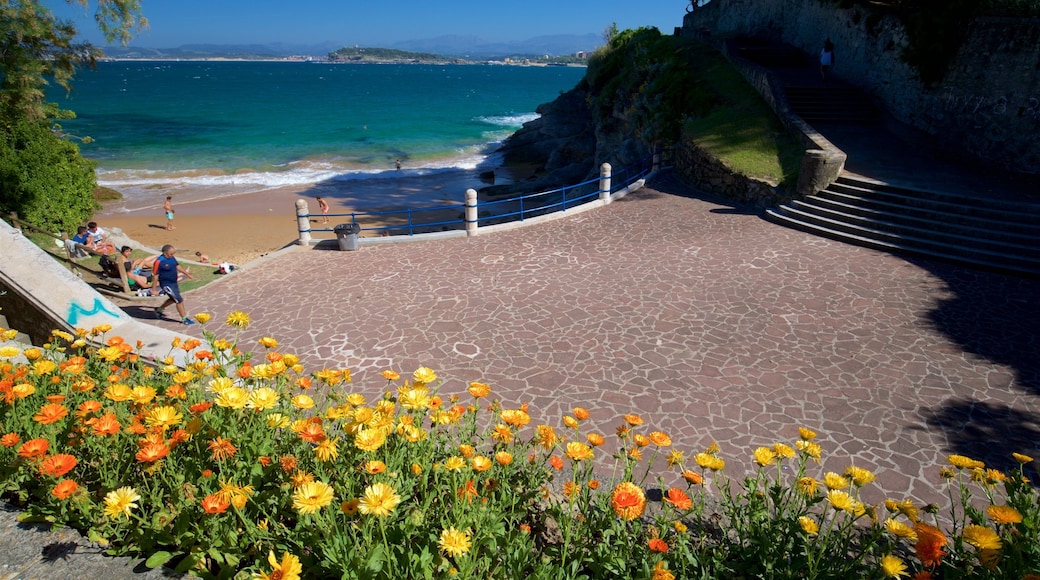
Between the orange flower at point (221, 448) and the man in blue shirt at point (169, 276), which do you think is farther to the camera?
the man in blue shirt at point (169, 276)

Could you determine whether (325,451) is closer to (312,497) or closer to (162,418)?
(312,497)

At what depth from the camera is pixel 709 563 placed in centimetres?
351

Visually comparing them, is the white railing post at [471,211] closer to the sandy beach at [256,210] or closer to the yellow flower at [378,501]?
the sandy beach at [256,210]

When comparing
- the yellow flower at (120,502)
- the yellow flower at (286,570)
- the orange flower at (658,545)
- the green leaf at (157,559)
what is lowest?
the orange flower at (658,545)

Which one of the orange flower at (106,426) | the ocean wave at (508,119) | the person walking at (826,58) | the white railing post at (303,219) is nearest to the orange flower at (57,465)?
the orange flower at (106,426)

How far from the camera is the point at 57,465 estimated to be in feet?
8.68

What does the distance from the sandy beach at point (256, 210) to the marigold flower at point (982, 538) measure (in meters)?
18.2

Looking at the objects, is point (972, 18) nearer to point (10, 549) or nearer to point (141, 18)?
point (10, 549)

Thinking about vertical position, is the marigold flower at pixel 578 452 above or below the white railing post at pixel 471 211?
above

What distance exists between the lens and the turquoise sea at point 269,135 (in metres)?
35.7

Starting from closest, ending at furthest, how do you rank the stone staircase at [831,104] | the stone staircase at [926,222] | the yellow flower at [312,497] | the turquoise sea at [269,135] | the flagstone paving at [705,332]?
1. the yellow flower at [312,497]
2. the flagstone paving at [705,332]
3. the stone staircase at [926,222]
4. the stone staircase at [831,104]
5. the turquoise sea at [269,135]

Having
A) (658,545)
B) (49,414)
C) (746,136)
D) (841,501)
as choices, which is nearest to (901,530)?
(841,501)

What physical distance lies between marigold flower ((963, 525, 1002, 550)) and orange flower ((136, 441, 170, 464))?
12.5ft

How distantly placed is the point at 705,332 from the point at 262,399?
288 inches
